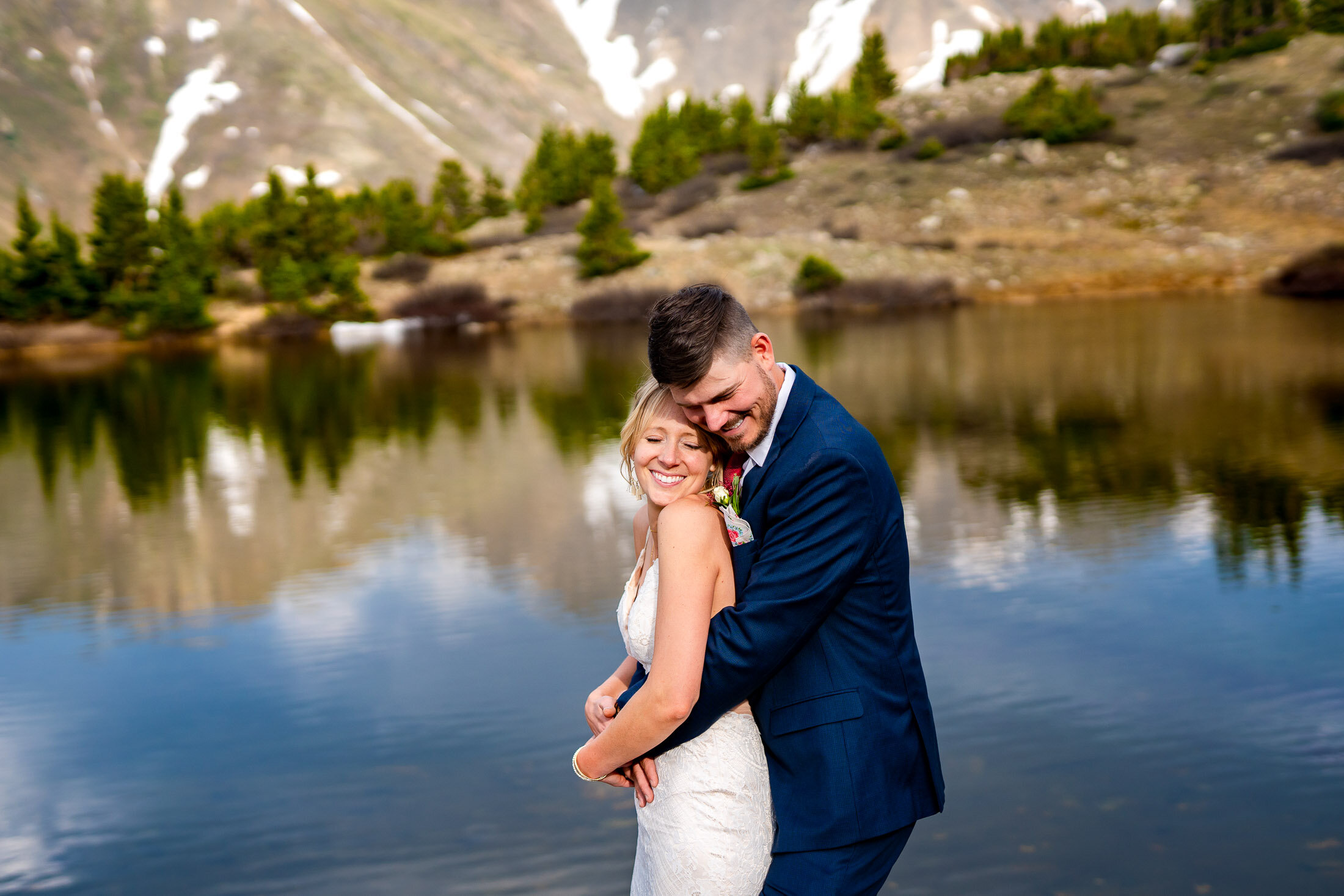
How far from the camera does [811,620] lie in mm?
2072

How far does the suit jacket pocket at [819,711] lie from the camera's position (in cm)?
215

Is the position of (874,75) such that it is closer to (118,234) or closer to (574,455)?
(118,234)

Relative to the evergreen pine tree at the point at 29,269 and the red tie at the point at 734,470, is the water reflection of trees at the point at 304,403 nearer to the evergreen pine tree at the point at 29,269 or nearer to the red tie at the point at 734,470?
the red tie at the point at 734,470

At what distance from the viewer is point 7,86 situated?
169500mm

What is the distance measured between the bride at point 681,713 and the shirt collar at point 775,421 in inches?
6.1

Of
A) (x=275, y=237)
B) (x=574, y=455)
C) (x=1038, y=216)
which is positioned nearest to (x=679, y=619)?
(x=574, y=455)

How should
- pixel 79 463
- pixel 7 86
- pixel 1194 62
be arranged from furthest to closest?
pixel 7 86 → pixel 1194 62 → pixel 79 463

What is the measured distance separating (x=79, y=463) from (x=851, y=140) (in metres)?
49.6

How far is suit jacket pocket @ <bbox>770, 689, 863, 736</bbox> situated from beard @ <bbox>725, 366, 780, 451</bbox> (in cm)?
58

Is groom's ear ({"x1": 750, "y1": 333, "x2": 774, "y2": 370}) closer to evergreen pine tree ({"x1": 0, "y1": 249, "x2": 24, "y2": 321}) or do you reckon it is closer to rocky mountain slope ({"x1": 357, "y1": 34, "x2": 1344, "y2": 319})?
rocky mountain slope ({"x1": 357, "y1": 34, "x2": 1344, "y2": 319})

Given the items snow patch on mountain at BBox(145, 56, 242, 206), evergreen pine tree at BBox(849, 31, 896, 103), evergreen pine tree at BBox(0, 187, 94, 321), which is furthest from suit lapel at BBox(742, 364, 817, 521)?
snow patch on mountain at BBox(145, 56, 242, 206)

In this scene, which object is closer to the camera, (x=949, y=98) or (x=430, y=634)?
(x=430, y=634)

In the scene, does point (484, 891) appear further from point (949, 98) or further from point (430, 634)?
point (949, 98)

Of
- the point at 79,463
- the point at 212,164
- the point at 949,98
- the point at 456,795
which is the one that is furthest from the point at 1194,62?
the point at 212,164
